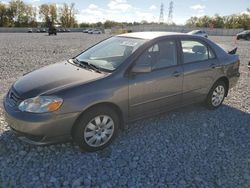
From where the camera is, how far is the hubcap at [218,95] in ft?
17.0

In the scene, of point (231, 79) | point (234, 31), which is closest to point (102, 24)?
point (234, 31)

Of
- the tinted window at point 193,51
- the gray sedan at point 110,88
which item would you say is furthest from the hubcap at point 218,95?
the tinted window at point 193,51

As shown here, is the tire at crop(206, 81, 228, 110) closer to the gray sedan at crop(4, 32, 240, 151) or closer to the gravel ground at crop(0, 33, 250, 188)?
the gray sedan at crop(4, 32, 240, 151)

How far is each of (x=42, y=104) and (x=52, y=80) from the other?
515 millimetres

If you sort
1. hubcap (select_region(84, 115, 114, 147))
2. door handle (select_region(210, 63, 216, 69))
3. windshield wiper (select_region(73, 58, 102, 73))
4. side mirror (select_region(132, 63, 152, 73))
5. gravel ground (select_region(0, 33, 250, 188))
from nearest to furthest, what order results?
gravel ground (select_region(0, 33, 250, 188)) → hubcap (select_region(84, 115, 114, 147)) → side mirror (select_region(132, 63, 152, 73)) → windshield wiper (select_region(73, 58, 102, 73)) → door handle (select_region(210, 63, 216, 69))

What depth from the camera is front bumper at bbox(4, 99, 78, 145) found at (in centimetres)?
313

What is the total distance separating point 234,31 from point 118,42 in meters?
68.5

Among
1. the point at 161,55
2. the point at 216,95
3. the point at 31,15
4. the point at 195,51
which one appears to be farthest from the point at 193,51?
the point at 31,15

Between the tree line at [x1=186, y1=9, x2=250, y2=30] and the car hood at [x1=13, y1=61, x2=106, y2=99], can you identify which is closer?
the car hood at [x1=13, y1=61, x2=106, y2=99]

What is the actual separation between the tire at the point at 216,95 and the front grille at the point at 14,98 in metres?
3.60

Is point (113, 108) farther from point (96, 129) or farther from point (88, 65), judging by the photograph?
point (88, 65)

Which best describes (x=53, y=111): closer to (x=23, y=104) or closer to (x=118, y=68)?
(x=23, y=104)


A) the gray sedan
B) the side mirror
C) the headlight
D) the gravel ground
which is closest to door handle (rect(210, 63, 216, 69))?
the gray sedan

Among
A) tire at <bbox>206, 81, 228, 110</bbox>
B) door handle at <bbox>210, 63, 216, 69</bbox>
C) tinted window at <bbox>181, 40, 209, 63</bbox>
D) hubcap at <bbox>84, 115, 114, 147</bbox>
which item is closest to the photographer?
hubcap at <bbox>84, 115, 114, 147</bbox>
